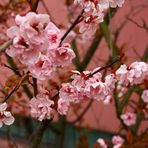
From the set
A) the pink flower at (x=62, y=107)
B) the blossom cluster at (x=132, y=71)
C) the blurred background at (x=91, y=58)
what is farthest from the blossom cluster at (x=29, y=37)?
the blurred background at (x=91, y=58)

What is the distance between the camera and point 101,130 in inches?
176

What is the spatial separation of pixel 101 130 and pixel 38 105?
322 cm

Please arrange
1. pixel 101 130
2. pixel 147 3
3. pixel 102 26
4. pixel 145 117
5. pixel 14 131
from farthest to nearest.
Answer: pixel 14 131
pixel 101 130
pixel 147 3
pixel 145 117
pixel 102 26

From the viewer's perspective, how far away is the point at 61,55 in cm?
112

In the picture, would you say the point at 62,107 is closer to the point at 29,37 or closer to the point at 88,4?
the point at 88,4

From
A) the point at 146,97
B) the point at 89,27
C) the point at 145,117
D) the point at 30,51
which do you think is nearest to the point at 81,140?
the point at 145,117

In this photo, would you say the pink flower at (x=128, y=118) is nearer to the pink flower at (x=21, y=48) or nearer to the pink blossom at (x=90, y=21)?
the pink blossom at (x=90, y=21)

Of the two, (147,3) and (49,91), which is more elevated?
(49,91)

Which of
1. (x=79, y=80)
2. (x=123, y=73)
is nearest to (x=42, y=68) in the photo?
(x=79, y=80)

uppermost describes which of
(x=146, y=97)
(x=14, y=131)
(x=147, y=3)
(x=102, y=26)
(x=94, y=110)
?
A: (x=102, y=26)

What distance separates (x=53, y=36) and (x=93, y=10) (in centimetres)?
13

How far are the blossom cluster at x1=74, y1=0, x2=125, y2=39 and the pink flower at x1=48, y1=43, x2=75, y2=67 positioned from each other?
11cm

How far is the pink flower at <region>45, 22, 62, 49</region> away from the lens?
104 centimetres

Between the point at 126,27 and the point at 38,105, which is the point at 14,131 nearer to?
the point at 126,27
